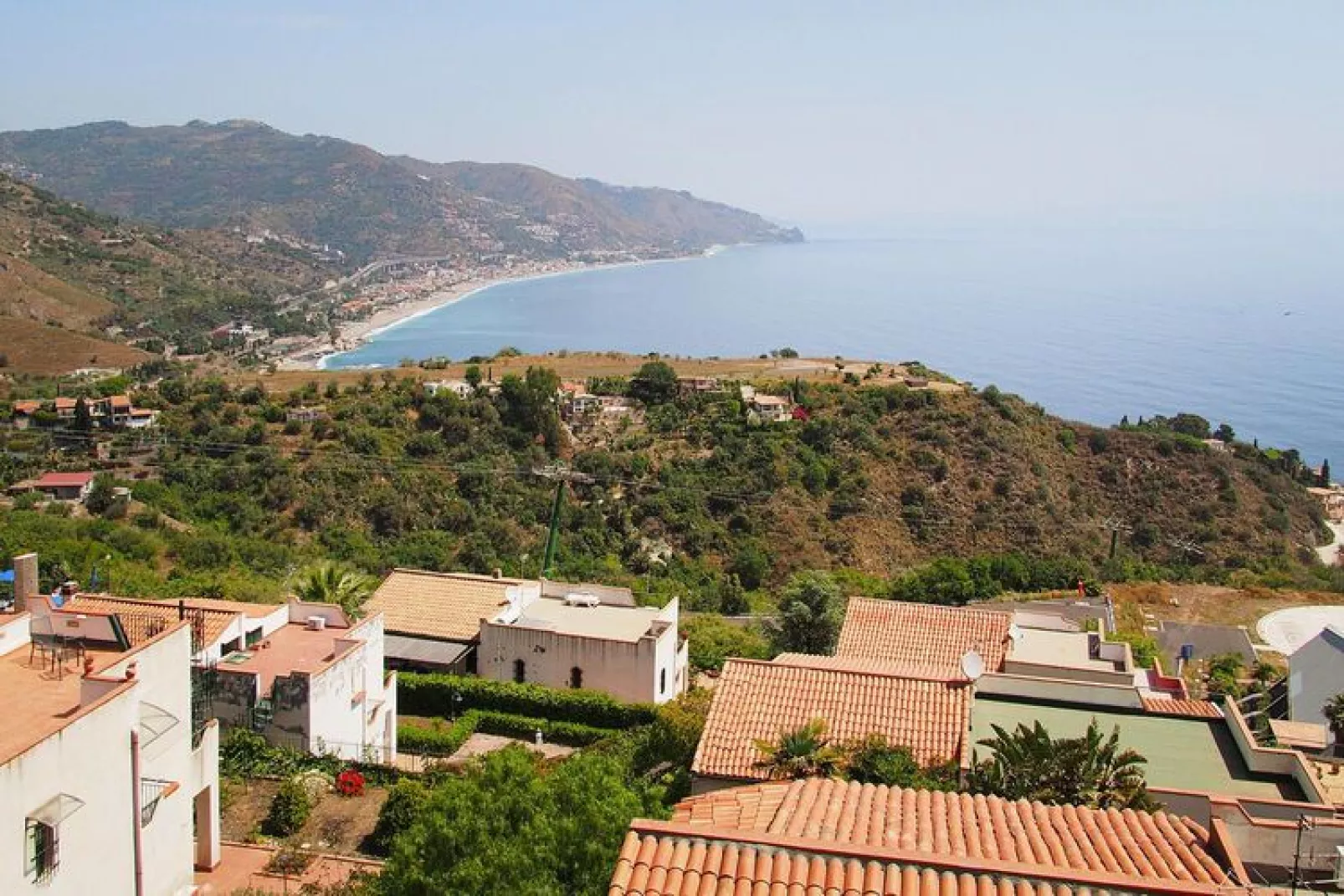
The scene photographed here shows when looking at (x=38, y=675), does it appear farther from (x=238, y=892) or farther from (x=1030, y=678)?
(x=1030, y=678)

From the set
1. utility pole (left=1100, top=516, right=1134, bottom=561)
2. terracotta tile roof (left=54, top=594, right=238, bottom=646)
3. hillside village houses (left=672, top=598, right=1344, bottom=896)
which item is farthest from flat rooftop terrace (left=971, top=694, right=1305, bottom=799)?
utility pole (left=1100, top=516, right=1134, bottom=561)

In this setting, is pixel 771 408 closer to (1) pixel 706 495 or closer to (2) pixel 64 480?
(1) pixel 706 495

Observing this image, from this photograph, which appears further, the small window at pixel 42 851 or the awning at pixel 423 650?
the awning at pixel 423 650

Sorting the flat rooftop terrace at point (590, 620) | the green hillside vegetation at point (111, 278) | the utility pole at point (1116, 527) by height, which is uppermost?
the green hillside vegetation at point (111, 278)

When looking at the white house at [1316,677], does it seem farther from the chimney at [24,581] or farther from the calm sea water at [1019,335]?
the calm sea water at [1019,335]

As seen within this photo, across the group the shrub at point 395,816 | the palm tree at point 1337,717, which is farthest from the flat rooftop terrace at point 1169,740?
the shrub at point 395,816

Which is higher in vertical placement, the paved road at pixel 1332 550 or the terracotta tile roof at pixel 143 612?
the terracotta tile roof at pixel 143 612

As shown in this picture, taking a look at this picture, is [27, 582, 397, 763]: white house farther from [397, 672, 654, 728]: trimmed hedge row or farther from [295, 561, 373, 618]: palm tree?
[295, 561, 373, 618]: palm tree
